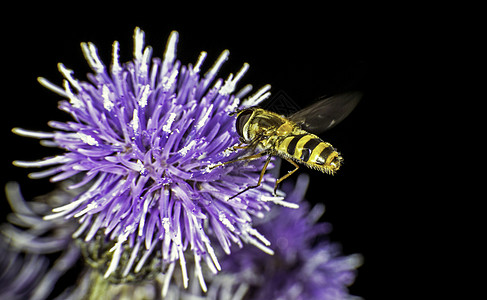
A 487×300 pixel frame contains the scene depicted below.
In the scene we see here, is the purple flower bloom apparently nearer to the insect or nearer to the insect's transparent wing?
the insect

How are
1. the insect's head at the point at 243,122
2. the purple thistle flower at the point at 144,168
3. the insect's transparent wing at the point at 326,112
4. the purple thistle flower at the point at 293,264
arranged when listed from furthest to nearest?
the purple thistle flower at the point at 293,264 → the insect's transparent wing at the point at 326,112 → the insect's head at the point at 243,122 → the purple thistle flower at the point at 144,168

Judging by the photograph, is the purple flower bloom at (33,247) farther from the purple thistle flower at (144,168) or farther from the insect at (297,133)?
the insect at (297,133)

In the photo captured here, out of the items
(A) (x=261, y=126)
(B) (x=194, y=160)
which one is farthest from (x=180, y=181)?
(A) (x=261, y=126)

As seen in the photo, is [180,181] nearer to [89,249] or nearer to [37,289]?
[89,249]

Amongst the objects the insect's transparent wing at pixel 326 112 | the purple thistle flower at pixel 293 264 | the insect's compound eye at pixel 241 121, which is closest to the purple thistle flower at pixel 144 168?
the insect's compound eye at pixel 241 121

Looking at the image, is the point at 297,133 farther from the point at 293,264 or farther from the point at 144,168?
the point at 293,264

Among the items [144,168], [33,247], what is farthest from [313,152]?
[33,247]

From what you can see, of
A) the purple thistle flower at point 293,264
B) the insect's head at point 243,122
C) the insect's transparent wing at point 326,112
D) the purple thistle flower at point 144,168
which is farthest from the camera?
the purple thistle flower at point 293,264
